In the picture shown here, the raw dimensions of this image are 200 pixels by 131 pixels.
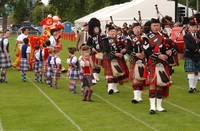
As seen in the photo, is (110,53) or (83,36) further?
(83,36)

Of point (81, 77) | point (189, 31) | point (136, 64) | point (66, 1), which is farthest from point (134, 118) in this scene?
point (66, 1)

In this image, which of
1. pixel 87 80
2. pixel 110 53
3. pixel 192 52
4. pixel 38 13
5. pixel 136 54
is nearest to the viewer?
pixel 136 54

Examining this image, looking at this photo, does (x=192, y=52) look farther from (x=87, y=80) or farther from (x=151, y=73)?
(x=151, y=73)

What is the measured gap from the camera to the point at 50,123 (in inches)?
436

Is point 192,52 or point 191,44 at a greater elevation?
point 191,44

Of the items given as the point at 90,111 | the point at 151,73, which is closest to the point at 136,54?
the point at 151,73

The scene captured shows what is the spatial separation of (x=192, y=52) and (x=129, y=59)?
6.60 ft

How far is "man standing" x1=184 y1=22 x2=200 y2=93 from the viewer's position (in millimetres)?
15414

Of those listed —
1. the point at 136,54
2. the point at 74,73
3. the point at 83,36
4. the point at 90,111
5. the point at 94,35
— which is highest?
the point at 83,36

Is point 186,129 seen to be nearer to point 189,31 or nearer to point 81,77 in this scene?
point 81,77

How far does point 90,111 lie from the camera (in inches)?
494

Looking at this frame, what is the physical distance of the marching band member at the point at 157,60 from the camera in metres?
12.0

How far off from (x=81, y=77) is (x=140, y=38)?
216 centimetres

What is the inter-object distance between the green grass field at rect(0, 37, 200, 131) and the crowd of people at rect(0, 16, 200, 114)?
15.8 inches
